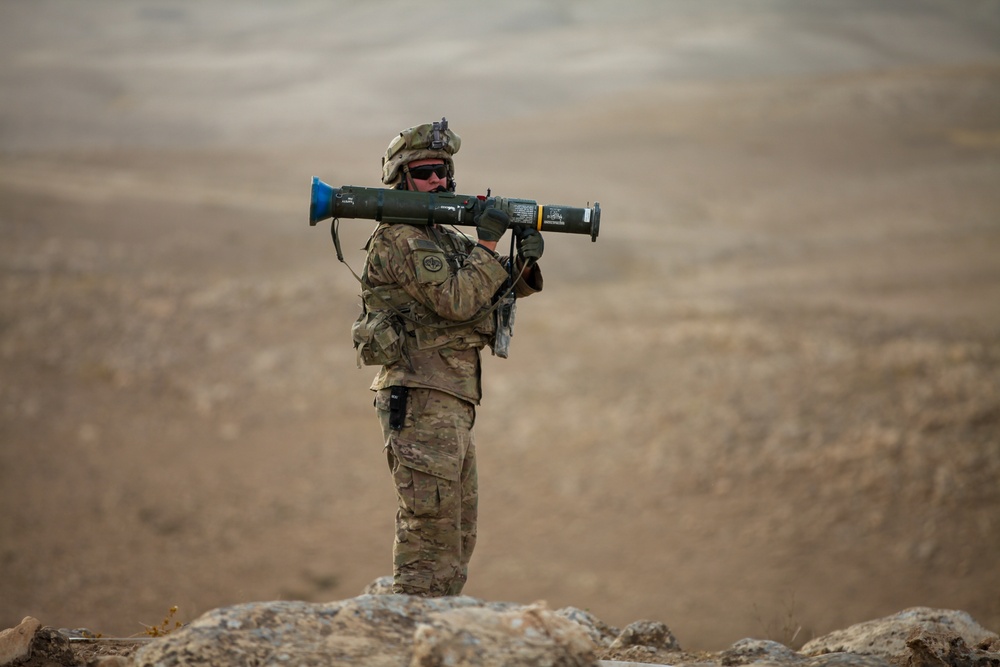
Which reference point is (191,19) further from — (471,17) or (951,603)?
(951,603)

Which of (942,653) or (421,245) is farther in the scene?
(421,245)

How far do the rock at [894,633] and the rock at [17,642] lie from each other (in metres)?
3.86

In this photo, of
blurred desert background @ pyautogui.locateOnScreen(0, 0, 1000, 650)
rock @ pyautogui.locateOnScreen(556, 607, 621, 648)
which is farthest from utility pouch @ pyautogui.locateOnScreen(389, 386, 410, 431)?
blurred desert background @ pyautogui.locateOnScreen(0, 0, 1000, 650)

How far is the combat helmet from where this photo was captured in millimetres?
4855

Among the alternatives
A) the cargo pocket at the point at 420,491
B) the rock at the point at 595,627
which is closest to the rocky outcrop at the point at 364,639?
the cargo pocket at the point at 420,491

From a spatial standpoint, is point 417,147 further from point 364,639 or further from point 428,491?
point 364,639

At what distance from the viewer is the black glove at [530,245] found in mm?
4844

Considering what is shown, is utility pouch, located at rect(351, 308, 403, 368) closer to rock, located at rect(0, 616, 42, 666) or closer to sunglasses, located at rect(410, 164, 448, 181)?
sunglasses, located at rect(410, 164, 448, 181)

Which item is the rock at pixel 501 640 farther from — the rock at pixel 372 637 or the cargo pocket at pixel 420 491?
the cargo pocket at pixel 420 491

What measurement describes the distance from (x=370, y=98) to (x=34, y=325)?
29.9 meters

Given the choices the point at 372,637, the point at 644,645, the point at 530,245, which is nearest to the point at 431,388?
the point at 530,245

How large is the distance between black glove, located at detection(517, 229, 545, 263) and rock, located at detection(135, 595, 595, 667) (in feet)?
5.66

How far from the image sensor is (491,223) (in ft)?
15.6

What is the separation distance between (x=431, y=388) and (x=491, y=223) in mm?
817
